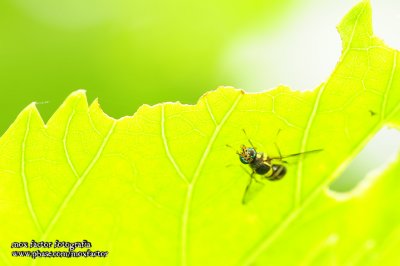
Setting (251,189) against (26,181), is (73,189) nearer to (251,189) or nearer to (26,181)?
(26,181)

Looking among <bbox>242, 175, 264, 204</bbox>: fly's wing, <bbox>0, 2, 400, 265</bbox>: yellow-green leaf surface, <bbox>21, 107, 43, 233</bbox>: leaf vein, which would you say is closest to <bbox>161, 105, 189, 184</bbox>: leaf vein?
<bbox>0, 2, 400, 265</bbox>: yellow-green leaf surface

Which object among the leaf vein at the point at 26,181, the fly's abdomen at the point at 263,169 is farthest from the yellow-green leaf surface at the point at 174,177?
the fly's abdomen at the point at 263,169

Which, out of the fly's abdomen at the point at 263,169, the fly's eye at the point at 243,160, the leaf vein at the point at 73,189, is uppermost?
the fly's abdomen at the point at 263,169

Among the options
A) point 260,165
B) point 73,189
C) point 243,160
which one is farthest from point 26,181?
point 260,165

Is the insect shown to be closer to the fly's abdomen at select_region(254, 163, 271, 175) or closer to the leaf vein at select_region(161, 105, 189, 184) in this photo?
the fly's abdomen at select_region(254, 163, 271, 175)

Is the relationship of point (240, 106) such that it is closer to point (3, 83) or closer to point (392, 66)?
point (392, 66)

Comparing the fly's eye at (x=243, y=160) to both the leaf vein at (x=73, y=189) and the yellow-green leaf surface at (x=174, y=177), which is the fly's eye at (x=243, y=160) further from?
the leaf vein at (x=73, y=189)
